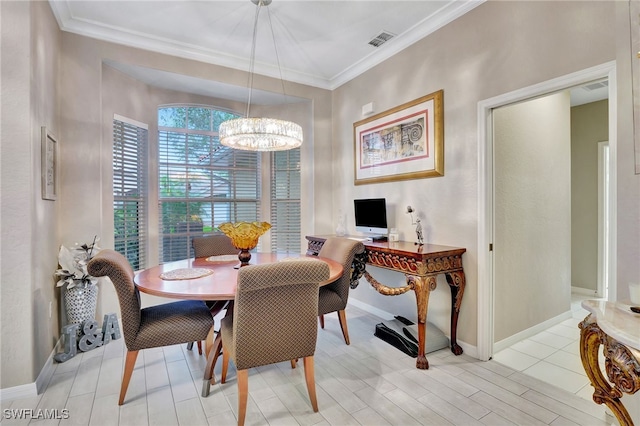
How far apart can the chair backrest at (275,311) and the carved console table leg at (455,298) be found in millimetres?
A: 1414

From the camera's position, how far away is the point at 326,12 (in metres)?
2.79

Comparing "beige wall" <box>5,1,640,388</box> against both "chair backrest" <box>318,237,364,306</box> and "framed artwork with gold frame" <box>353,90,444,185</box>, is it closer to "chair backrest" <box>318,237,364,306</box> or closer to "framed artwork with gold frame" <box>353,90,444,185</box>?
"framed artwork with gold frame" <box>353,90,444,185</box>

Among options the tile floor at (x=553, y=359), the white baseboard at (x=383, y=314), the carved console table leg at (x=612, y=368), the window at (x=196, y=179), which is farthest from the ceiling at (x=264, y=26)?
the tile floor at (x=553, y=359)

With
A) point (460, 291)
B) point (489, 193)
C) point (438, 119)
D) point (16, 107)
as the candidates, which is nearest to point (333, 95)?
point (438, 119)

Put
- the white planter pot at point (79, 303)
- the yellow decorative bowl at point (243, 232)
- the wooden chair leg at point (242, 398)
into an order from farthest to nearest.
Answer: the white planter pot at point (79, 303)
the yellow decorative bowl at point (243, 232)
the wooden chair leg at point (242, 398)

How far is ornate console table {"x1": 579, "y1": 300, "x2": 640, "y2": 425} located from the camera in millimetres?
1070

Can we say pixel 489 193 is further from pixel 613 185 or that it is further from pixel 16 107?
pixel 16 107

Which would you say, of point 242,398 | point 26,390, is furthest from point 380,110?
point 26,390

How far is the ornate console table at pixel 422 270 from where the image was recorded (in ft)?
8.15

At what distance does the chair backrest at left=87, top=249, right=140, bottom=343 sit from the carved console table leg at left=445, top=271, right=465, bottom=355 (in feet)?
7.68

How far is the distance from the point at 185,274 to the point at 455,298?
2.21 metres

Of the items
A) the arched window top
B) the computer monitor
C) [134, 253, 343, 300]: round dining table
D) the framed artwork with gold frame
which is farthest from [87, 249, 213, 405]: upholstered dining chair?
the arched window top

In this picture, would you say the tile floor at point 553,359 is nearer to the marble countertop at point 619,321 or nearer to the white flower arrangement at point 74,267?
the marble countertop at point 619,321

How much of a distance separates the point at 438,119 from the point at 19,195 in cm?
331
